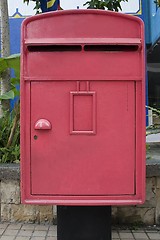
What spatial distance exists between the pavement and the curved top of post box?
83.4 inches

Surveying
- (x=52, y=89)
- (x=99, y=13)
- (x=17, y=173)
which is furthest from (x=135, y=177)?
(x=17, y=173)

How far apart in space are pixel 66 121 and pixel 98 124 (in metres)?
0.25

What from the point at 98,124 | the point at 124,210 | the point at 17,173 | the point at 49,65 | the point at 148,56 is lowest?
the point at 124,210

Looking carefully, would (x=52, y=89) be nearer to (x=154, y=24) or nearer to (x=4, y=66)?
(x=4, y=66)

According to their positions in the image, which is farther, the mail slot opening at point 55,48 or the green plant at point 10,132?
the green plant at point 10,132

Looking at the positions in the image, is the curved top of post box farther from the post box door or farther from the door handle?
the door handle

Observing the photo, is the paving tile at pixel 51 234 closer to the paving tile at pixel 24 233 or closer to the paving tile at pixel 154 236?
the paving tile at pixel 24 233

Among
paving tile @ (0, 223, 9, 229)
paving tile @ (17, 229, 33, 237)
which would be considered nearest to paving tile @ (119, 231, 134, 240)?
paving tile @ (17, 229, 33, 237)

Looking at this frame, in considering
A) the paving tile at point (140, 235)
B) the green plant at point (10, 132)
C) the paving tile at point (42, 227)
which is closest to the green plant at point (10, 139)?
the green plant at point (10, 132)

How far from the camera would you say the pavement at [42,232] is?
3.61 meters

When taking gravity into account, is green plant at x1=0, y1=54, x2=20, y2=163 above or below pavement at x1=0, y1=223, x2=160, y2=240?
above

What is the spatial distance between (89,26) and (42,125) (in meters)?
0.84

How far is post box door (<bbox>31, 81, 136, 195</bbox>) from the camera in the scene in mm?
2619

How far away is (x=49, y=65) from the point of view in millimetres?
2609
